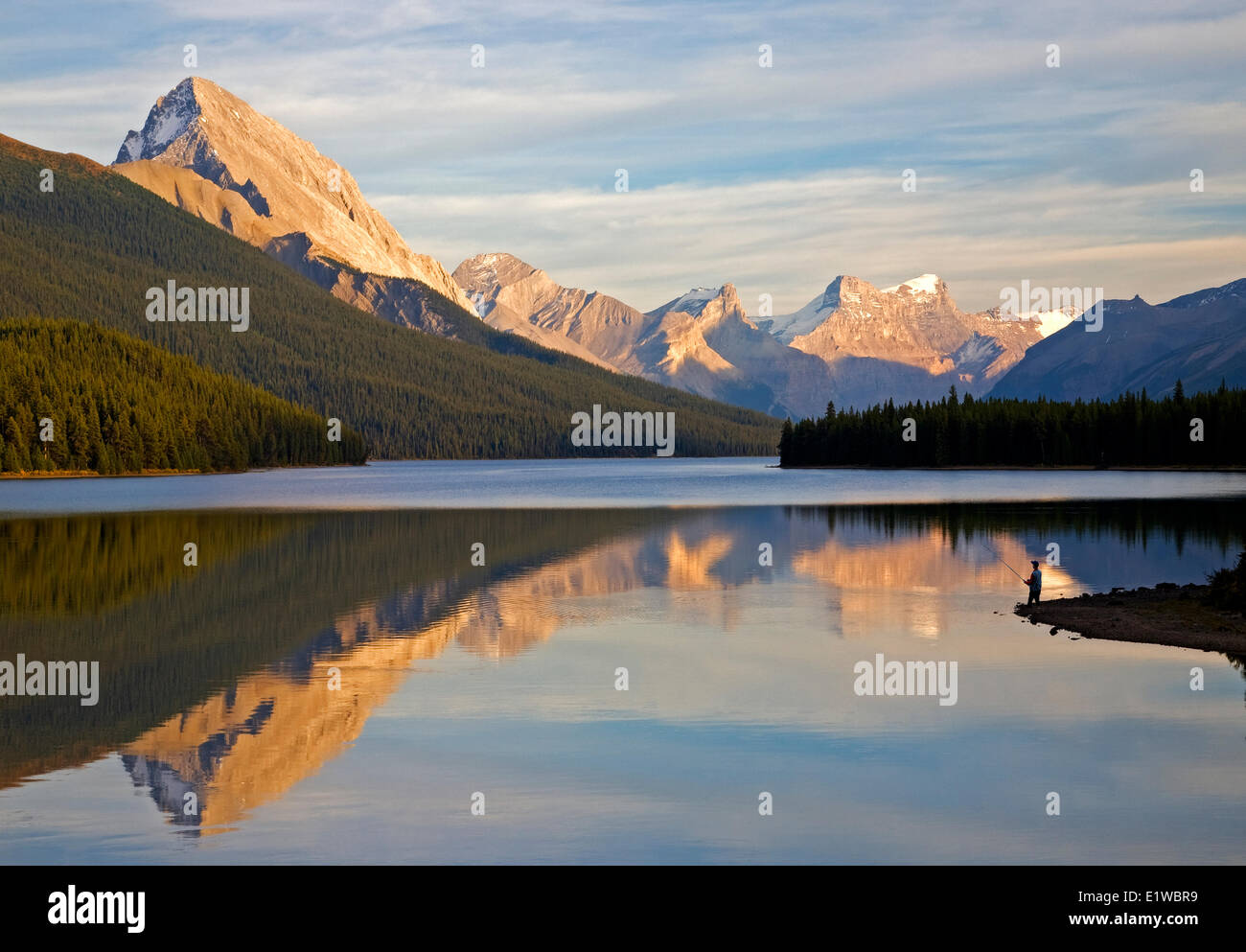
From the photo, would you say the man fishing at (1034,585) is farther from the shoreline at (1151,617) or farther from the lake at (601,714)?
the lake at (601,714)

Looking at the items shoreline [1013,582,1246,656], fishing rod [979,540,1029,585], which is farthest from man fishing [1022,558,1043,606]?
fishing rod [979,540,1029,585]

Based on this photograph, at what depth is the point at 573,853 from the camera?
1933 cm

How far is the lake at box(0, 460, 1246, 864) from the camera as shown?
66.9ft

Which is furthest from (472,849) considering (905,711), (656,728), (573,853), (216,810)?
(905,711)

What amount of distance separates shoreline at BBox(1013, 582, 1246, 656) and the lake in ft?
4.09

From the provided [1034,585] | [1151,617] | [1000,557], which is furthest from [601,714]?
[1000,557]

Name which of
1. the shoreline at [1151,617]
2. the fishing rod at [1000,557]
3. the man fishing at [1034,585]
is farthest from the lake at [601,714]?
the man fishing at [1034,585]

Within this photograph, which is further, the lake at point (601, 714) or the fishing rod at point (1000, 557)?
the fishing rod at point (1000, 557)

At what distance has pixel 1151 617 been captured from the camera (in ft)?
138

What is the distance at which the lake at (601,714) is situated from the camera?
66.9 feet

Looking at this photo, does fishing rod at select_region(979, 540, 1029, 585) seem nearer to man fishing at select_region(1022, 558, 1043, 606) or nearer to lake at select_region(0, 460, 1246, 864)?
lake at select_region(0, 460, 1246, 864)

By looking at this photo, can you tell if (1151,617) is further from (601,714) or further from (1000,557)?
(1000,557)

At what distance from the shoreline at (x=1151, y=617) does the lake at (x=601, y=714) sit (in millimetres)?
1246

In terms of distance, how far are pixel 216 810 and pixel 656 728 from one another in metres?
9.57
